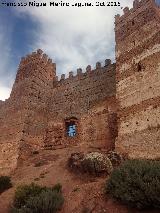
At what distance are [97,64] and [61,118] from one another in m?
4.66

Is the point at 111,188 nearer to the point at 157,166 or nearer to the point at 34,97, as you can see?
the point at 157,166

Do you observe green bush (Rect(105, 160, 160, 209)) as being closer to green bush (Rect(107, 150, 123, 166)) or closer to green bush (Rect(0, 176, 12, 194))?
→ green bush (Rect(107, 150, 123, 166))

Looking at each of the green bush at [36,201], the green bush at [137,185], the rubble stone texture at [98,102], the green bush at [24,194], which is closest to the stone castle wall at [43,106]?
the rubble stone texture at [98,102]

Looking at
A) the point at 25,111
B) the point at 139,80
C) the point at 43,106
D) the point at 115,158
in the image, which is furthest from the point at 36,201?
the point at 43,106

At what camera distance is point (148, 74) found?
671 inches

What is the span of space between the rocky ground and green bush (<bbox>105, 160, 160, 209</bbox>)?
0.33m

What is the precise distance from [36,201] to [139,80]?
9.15 meters

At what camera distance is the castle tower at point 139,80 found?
15.8 metres

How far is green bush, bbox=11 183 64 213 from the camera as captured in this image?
10.9 m

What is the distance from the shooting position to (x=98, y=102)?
69.9ft

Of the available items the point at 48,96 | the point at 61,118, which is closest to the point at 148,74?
the point at 61,118

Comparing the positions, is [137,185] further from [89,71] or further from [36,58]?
→ [36,58]

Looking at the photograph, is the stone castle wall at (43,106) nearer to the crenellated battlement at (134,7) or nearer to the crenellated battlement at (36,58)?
the crenellated battlement at (36,58)

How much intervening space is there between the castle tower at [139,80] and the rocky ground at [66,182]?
3001 millimetres
